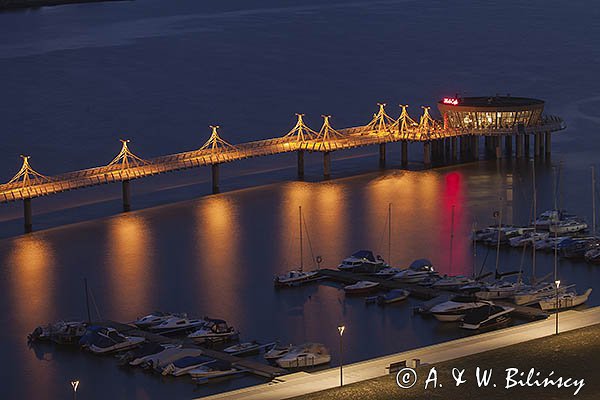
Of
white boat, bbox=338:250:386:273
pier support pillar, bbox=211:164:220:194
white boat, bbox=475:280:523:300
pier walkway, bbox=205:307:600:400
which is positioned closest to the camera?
pier walkway, bbox=205:307:600:400

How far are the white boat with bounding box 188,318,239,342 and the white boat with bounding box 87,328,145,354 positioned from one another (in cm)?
142

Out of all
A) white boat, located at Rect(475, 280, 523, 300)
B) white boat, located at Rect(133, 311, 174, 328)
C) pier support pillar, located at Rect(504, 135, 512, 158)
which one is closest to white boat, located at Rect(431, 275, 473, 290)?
white boat, located at Rect(475, 280, 523, 300)

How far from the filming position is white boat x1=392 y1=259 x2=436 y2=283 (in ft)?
156

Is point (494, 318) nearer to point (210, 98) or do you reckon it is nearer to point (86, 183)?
point (86, 183)

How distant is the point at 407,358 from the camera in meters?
35.7

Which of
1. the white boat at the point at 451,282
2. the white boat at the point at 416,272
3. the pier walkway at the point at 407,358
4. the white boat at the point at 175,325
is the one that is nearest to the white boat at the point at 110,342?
the white boat at the point at 175,325

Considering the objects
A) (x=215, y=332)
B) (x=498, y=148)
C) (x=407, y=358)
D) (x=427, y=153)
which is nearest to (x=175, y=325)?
(x=215, y=332)

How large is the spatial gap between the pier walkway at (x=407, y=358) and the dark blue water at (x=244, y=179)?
12.5ft

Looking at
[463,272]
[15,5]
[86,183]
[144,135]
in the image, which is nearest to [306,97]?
[144,135]

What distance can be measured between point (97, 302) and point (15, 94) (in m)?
51.4

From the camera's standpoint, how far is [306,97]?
91562 millimetres

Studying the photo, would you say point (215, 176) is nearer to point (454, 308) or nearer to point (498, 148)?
point (498, 148)

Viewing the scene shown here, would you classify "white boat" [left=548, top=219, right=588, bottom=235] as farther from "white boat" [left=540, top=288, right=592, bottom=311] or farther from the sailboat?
the sailboat

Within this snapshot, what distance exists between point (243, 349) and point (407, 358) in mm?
6231
